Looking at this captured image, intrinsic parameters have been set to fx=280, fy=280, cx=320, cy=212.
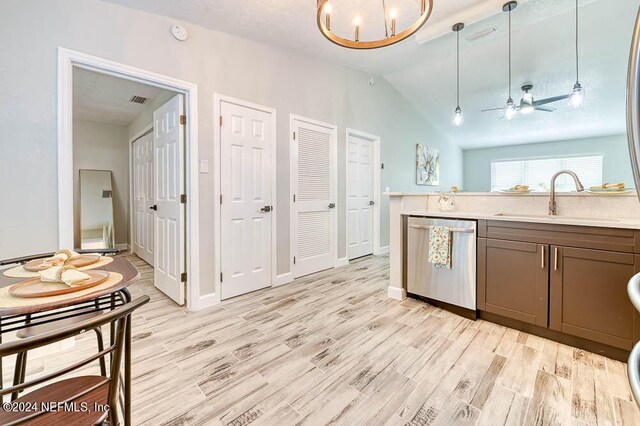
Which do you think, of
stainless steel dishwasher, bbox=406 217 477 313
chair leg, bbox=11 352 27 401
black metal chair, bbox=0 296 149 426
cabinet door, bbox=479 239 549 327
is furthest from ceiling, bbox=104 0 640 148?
black metal chair, bbox=0 296 149 426

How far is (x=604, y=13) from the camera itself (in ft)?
10.7

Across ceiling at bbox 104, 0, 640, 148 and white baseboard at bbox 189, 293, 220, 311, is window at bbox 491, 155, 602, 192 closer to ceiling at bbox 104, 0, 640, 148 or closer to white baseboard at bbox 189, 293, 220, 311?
ceiling at bbox 104, 0, 640, 148

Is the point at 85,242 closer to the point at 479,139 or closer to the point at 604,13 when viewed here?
the point at 604,13

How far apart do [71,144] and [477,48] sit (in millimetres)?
4952

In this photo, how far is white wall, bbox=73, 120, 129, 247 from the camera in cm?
512

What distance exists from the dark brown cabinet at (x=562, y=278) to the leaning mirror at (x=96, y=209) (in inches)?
241

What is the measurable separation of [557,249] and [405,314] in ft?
4.14

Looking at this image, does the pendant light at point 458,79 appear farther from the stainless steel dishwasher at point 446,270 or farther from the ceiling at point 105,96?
the ceiling at point 105,96

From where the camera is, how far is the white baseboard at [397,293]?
2.88 metres

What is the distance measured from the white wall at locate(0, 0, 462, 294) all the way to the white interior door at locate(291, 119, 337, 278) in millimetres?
166

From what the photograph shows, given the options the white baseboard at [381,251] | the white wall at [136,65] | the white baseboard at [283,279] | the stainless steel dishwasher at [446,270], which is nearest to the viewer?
the white wall at [136,65]

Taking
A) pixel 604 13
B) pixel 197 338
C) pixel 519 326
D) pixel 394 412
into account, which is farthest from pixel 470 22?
pixel 197 338

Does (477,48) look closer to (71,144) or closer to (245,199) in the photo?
(245,199)

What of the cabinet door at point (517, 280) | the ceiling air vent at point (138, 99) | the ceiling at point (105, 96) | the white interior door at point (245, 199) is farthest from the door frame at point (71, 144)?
the cabinet door at point (517, 280)
